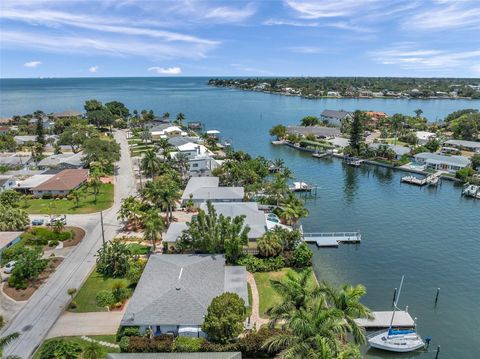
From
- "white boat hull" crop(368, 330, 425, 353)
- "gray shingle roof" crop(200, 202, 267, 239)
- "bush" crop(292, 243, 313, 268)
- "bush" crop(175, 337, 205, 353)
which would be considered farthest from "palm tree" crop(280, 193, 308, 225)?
"bush" crop(175, 337, 205, 353)

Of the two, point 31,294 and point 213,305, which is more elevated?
point 213,305

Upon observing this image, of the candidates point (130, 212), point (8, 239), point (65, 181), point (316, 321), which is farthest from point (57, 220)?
point (316, 321)

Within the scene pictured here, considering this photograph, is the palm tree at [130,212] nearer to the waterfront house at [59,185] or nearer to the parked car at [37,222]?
the parked car at [37,222]

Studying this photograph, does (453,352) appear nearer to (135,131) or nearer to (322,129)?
(322,129)

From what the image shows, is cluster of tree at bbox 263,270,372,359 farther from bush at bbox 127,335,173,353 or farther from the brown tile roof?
the brown tile roof

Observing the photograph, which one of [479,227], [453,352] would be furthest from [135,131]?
[453,352]

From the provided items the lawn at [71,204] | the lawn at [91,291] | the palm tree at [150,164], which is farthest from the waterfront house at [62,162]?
the lawn at [91,291]
